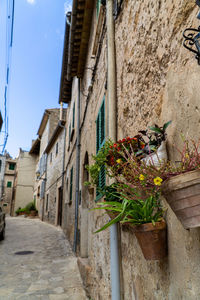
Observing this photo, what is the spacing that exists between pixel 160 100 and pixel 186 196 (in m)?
0.94

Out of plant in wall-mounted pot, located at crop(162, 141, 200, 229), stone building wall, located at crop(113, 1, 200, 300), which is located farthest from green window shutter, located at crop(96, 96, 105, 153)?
plant in wall-mounted pot, located at crop(162, 141, 200, 229)

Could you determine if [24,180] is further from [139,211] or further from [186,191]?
[186,191]

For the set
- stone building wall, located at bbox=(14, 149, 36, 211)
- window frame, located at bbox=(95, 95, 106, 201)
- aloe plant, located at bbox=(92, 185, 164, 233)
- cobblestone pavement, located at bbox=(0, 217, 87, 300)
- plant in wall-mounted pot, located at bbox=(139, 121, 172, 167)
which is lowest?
cobblestone pavement, located at bbox=(0, 217, 87, 300)

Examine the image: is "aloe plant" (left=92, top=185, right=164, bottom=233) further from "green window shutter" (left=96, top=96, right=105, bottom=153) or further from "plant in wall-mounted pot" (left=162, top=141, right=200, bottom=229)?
"green window shutter" (left=96, top=96, right=105, bottom=153)

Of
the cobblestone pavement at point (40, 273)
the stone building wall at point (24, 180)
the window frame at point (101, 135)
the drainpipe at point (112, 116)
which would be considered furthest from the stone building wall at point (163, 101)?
the stone building wall at point (24, 180)

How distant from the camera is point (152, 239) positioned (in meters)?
1.45

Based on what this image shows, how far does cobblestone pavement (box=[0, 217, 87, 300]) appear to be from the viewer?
394 cm

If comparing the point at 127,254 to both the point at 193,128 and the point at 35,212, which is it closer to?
the point at 193,128

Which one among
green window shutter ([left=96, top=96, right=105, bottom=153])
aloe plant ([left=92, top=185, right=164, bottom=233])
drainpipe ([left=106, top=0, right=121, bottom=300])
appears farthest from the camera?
green window shutter ([left=96, top=96, right=105, bottom=153])

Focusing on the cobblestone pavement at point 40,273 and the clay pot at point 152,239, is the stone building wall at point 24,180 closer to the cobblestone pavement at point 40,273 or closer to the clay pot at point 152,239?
the cobblestone pavement at point 40,273

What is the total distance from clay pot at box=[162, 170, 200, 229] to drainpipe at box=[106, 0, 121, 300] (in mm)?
1532

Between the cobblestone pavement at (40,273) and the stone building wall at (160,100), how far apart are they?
1.47 metres

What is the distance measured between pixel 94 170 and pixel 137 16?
63.6 inches

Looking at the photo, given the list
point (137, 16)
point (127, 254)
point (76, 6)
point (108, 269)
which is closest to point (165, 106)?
point (137, 16)
